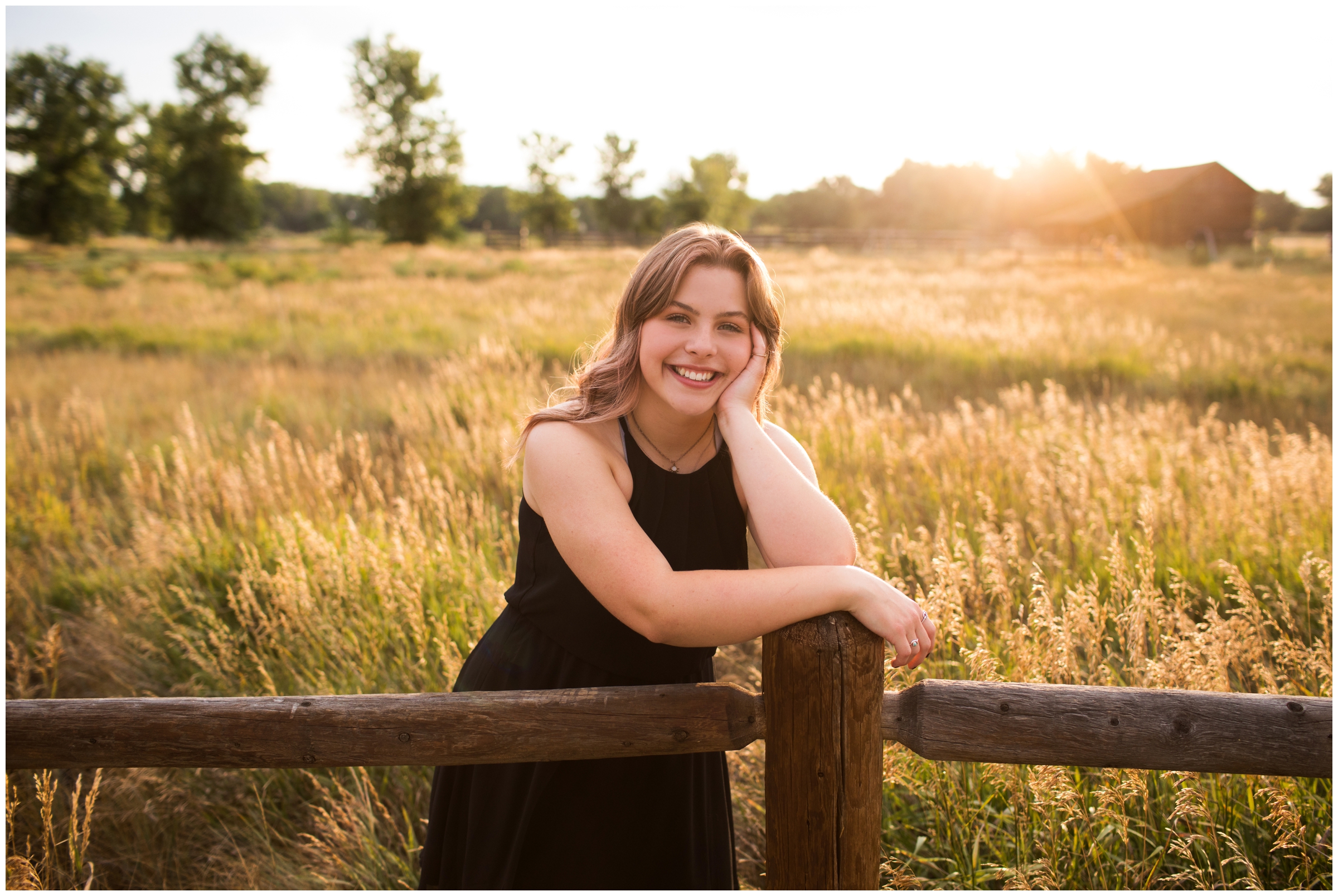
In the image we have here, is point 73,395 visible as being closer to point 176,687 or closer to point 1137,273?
point 176,687

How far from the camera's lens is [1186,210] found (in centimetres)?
3609

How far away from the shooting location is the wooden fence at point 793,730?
1.37 meters

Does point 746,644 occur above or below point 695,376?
below

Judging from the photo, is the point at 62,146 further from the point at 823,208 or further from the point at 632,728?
the point at 823,208

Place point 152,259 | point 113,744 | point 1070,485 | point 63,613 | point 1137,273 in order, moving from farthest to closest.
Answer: point 152,259
point 1137,273
point 1070,485
point 63,613
point 113,744

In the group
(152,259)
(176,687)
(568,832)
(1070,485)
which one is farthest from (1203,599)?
(152,259)

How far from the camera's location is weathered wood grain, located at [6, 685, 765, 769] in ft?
4.77

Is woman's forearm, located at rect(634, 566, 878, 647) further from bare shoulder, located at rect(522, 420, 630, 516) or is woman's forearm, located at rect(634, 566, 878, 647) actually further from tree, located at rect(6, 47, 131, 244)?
tree, located at rect(6, 47, 131, 244)

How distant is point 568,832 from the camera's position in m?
1.81

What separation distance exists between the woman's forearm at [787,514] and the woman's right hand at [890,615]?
19 centimetres

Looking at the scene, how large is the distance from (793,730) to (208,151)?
6351 centimetres

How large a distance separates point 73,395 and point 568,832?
8.80m

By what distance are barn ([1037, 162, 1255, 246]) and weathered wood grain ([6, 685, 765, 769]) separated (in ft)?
141

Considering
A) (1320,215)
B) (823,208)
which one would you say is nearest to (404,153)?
(823,208)
